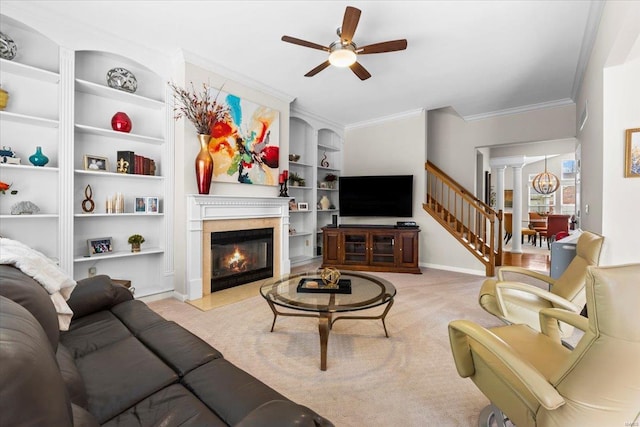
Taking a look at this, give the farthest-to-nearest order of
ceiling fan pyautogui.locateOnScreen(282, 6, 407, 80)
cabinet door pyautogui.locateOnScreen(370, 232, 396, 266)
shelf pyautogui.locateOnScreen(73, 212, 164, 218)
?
cabinet door pyautogui.locateOnScreen(370, 232, 396, 266)
shelf pyautogui.locateOnScreen(73, 212, 164, 218)
ceiling fan pyautogui.locateOnScreen(282, 6, 407, 80)

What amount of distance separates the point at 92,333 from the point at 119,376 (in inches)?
22.3

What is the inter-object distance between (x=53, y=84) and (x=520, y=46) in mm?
4801

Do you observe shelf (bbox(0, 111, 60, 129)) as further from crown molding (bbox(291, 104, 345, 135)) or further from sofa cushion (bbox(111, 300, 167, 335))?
crown molding (bbox(291, 104, 345, 135))

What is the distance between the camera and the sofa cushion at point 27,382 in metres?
0.49

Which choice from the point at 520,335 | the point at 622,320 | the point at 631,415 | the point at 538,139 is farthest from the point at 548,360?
the point at 538,139

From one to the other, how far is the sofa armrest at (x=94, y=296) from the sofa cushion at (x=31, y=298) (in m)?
0.68

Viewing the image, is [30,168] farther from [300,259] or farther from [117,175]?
[300,259]

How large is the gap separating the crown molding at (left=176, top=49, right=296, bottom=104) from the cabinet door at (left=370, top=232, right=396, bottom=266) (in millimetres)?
2704

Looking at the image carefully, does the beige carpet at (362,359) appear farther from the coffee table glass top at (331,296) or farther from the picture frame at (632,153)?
the picture frame at (632,153)

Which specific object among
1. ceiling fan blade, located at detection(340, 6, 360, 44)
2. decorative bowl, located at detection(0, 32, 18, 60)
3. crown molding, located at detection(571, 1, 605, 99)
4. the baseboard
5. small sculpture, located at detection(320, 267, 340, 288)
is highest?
crown molding, located at detection(571, 1, 605, 99)

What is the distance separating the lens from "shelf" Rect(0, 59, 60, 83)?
256 cm

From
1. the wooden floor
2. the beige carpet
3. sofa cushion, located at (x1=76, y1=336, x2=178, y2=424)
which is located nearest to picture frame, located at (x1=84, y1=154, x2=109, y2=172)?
the beige carpet

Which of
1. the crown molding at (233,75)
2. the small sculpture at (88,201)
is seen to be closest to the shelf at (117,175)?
the small sculpture at (88,201)

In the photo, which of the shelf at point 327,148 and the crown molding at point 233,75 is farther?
the shelf at point 327,148
